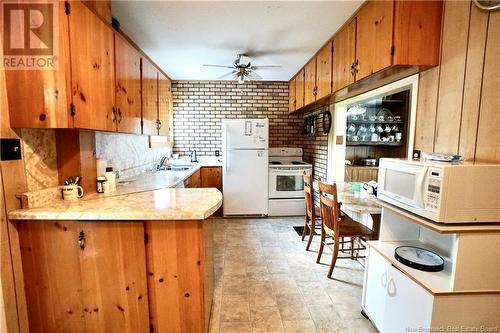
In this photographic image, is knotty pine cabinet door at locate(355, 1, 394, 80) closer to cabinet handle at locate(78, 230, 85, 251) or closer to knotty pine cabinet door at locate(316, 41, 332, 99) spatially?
knotty pine cabinet door at locate(316, 41, 332, 99)

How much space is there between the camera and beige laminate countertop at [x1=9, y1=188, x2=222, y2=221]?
4.53 feet

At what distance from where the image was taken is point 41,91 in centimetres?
135

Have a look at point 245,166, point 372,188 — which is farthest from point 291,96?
point 372,188

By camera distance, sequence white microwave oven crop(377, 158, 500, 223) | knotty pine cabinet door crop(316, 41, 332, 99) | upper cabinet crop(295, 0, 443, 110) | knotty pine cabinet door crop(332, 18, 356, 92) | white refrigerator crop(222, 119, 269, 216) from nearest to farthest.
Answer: white microwave oven crop(377, 158, 500, 223) → upper cabinet crop(295, 0, 443, 110) → knotty pine cabinet door crop(332, 18, 356, 92) → knotty pine cabinet door crop(316, 41, 332, 99) → white refrigerator crop(222, 119, 269, 216)

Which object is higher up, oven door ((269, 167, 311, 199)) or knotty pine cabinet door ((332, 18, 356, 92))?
knotty pine cabinet door ((332, 18, 356, 92))

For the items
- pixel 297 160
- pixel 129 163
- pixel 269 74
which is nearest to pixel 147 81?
pixel 129 163

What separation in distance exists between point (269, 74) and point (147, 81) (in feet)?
7.05

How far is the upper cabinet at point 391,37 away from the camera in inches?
64.3

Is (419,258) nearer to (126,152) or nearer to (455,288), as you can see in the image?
(455,288)

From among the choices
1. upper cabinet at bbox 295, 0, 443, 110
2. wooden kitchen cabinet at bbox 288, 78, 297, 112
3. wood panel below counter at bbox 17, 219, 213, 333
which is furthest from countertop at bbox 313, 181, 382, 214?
wooden kitchen cabinet at bbox 288, 78, 297, 112

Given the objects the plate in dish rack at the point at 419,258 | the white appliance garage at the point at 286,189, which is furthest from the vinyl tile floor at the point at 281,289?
the white appliance garage at the point at 286,189

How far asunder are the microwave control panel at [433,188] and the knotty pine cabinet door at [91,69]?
1.98m

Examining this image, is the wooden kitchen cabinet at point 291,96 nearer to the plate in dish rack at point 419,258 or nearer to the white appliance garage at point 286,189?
the white appliance garage at point 286,189

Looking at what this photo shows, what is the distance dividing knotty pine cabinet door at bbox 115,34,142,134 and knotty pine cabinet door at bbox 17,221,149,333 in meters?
0.86
